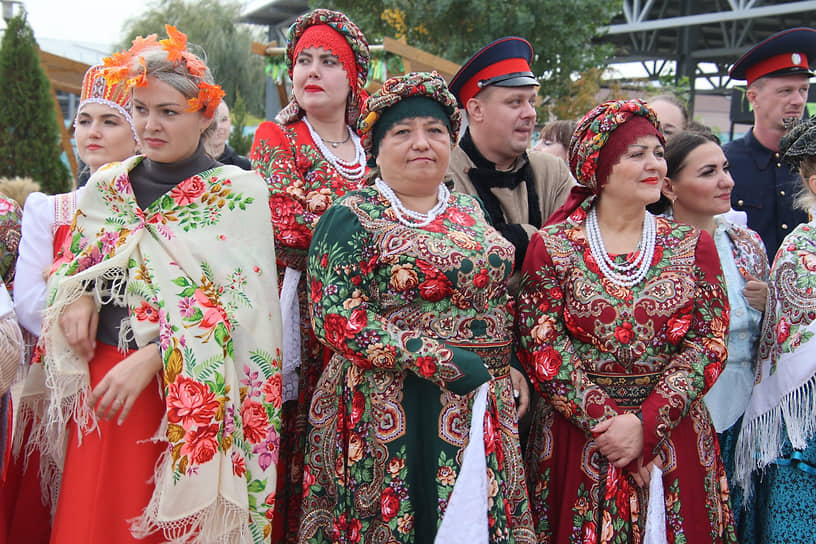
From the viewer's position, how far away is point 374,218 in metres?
2.38

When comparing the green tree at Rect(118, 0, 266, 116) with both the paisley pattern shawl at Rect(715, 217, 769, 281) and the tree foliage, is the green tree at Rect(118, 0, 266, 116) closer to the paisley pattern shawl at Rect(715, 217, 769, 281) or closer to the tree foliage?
the tree foliage

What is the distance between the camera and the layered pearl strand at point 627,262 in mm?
2564

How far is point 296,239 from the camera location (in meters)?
2.91

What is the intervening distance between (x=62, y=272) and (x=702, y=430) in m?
2.43

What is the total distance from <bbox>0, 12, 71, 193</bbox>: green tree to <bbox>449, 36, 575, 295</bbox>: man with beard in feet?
35.2

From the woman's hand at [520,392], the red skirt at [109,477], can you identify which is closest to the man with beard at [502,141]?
the woman's hand at [520,392]

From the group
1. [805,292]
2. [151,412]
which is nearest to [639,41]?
[805,292]

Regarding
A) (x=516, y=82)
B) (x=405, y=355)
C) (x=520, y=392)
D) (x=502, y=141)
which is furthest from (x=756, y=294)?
(x=405, y=355)

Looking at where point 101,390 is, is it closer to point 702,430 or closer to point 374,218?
point 374,218

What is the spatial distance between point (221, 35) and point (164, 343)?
25.3m

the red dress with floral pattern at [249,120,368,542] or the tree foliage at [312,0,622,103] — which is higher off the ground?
the tree foliage at [312,0,622,103]

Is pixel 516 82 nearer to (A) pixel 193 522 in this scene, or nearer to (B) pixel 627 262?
(B) pixel 627 262

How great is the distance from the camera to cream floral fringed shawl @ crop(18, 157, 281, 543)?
2207 millimetres

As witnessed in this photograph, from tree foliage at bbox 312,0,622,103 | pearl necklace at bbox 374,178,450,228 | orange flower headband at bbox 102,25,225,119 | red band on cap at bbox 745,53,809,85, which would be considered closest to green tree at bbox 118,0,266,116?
tree foliage at bbox 312,0,622,103
